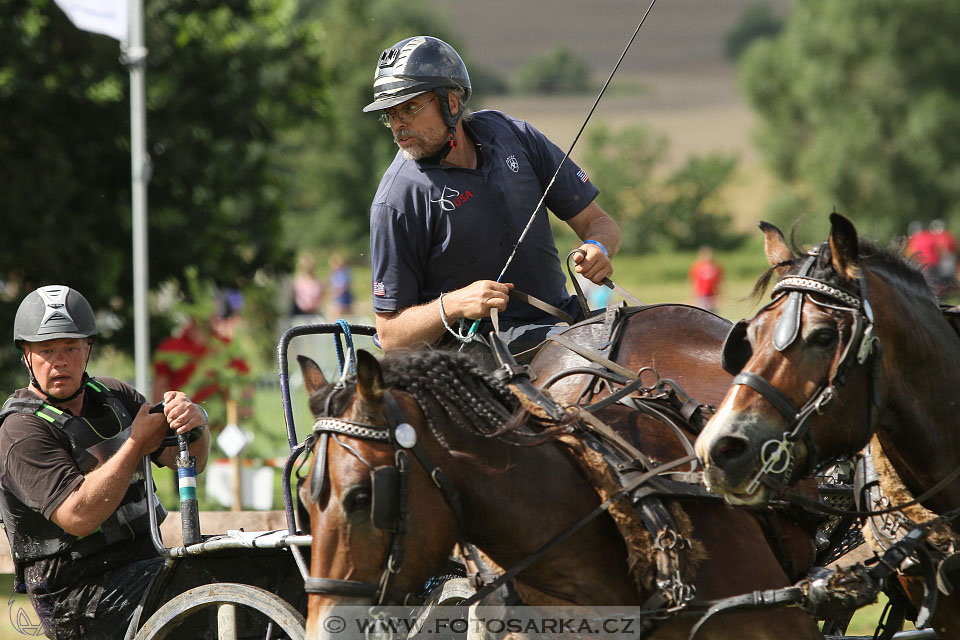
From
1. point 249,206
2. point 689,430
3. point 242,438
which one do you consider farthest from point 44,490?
point 249,206

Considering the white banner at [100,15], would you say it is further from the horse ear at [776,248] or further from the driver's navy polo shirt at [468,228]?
the horse ear at [776,248]

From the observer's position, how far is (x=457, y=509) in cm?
281

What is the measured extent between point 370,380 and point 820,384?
113 centimetres

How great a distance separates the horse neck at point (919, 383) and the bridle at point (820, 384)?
0.26 ft

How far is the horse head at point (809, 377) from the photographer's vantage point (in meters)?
2.86

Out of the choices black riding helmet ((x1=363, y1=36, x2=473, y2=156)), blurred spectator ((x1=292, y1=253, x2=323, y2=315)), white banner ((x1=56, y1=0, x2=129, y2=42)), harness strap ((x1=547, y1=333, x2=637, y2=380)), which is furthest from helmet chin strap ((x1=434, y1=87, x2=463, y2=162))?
blurred spectator ((x1=292, y1=253, x2=323, y2=315))

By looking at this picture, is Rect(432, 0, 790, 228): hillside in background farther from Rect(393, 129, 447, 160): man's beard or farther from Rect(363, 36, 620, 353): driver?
Rect(393, 129, 447, 160): man's beard

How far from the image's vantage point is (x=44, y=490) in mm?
3908

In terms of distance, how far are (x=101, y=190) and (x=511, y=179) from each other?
24.1 feet

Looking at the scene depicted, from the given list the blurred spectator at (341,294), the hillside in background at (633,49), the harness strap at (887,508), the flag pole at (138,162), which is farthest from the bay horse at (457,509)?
the hillside in background at (633,49)

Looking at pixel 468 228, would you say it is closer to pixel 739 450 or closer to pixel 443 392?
pixel 443 392

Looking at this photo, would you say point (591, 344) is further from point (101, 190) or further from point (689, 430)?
point (101, 190)

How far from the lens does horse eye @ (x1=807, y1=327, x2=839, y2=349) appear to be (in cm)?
290

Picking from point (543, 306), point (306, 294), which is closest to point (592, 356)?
point (543, 306)
